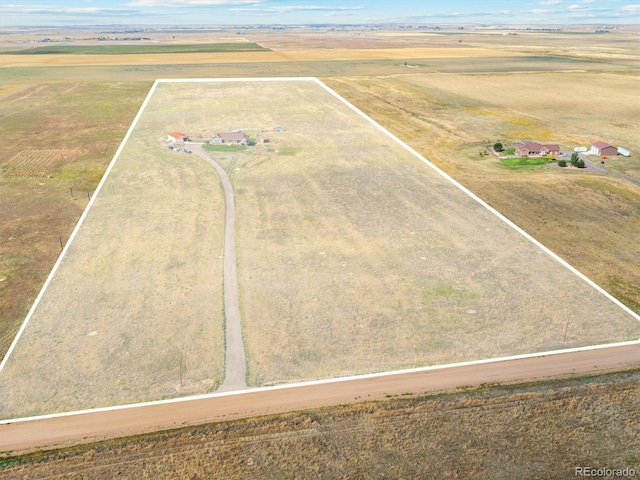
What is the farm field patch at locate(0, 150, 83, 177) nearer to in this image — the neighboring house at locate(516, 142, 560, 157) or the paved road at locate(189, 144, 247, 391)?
the paved road at locate(189, 144, 247, 391)

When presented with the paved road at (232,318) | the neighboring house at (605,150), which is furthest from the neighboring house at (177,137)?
the neighboring house at (605,150)

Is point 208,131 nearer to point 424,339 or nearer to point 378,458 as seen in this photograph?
point 424,339

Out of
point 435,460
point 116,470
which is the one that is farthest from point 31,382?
point 435,460

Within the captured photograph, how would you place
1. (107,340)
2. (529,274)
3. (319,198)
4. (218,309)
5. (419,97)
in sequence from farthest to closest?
(419,97) < (319,198) < (529,274) < (218,309) < (107,340)

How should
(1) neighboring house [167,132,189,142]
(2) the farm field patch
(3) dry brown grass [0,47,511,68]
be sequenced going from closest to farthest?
(2) the farm field patch
(1) neighboring house [167,132,189,142]
(3) dry brown grass [0,47,511,68]

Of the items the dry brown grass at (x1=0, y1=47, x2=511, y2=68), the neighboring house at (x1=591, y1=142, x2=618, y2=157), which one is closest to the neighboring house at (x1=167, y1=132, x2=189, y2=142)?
the neighboring house at (x1=591, y1=142, x2=618, y2=157)

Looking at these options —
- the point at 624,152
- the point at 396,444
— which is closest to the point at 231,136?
the point at 624,152
